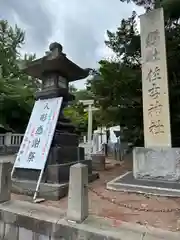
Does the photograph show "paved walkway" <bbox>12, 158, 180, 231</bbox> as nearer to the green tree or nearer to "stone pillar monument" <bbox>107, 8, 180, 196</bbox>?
"stone pillar monument" <bbox>107, 8, 180, 196</bbox>

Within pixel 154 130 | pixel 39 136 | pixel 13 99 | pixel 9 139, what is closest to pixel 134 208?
pixel 154 130

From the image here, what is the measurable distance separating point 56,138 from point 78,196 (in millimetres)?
2578

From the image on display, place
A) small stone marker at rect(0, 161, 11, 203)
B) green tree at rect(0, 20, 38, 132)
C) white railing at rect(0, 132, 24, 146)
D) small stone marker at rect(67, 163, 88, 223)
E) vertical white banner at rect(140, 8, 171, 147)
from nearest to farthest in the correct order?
small stone marker at rect(67, 163, 88, 223)
small stone marker at rect(0, 161, 11, 203)
vertical white banner at rect(140, 8, 171, 147)
white railing at rect(0, 132, 24, 146)
green tree at rect(0, 20, 38, 132)

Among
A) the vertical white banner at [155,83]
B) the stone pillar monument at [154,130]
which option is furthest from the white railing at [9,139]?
the vertical white banner at [155,83]

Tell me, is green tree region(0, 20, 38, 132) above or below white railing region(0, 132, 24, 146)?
above

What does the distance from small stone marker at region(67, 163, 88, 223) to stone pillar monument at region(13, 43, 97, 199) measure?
1.56 meters

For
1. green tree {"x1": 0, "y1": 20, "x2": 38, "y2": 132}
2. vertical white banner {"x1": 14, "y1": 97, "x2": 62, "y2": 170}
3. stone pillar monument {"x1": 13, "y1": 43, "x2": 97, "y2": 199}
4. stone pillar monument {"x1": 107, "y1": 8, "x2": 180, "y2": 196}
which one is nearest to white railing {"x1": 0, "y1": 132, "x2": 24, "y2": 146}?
green tree {"x1": 0, "y1": 20, "x2": 38, "y2": 132}

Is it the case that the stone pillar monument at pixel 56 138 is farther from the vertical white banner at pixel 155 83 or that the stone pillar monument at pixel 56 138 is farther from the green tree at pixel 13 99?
the green tree at pixel 13 99

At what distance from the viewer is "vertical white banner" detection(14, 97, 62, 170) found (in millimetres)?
4676

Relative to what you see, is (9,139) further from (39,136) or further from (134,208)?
(134,208)

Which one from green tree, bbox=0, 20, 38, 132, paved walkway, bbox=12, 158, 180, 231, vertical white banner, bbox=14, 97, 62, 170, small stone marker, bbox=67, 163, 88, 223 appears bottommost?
paved walkway, bbox=12, 158, 180, 231

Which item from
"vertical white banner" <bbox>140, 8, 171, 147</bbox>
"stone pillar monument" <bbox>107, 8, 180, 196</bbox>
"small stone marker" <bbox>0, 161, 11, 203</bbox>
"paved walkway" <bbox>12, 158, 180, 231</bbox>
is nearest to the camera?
"paved walkway" <bbox>12, 158, 180, 231</bbox>

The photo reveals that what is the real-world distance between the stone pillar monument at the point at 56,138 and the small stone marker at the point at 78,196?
1.56 meters

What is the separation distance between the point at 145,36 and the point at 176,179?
3.80 metres
